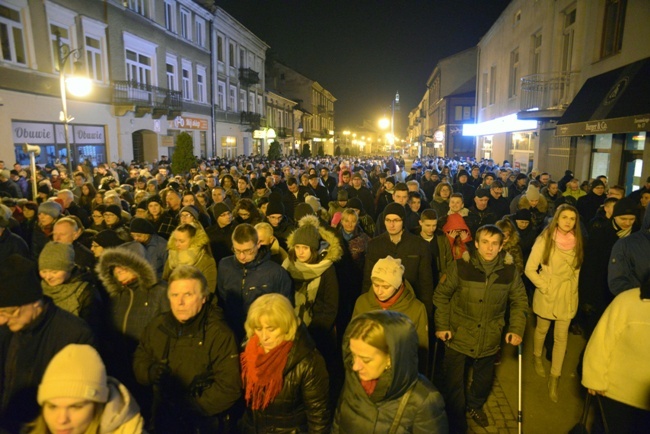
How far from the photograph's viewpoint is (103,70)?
2098 centimetres

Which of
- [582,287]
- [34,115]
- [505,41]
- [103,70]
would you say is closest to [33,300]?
[582,287]

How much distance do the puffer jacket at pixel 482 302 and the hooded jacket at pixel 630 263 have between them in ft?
3.12

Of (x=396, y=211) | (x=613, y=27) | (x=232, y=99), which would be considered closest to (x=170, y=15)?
(x=232, y=99)

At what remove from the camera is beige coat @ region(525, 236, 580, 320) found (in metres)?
4.98

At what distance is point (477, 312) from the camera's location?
424cm

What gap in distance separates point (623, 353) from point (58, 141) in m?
19.8

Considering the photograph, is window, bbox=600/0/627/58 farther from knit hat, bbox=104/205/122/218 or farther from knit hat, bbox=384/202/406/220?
knit hat, bbox=104/205/122/218

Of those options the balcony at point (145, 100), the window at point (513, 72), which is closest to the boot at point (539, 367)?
the balcony at point (145, 100)

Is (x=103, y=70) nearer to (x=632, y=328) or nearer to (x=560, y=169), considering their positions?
(x=560, y=169)

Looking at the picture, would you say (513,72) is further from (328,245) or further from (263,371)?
(263,371)

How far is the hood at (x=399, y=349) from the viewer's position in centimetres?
234

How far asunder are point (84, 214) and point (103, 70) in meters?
15.7

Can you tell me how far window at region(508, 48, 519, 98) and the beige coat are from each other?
71.6ft

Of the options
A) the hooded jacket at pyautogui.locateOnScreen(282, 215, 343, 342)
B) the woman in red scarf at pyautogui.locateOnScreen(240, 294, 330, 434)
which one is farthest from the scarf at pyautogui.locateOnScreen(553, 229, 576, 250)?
the woman in red scarf at pyautogui.locateOnScreen(240, 294, 330, 434)
